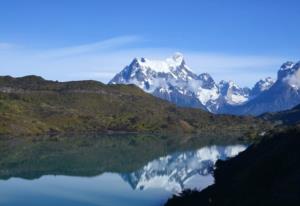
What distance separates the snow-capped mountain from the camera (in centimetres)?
10275

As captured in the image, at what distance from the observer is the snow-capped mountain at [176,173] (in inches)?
4045

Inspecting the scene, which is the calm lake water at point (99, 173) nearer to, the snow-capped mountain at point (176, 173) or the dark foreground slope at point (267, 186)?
the snow-capped mountain at point (176, 173)

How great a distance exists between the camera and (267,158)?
5394 centimetres

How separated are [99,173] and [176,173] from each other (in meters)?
17.7

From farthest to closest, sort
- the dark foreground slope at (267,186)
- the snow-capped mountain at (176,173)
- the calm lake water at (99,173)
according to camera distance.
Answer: the snow-capped mountain at (176,173) → the calm lake water at (99,173) → the dark foreground slope at (267,186)

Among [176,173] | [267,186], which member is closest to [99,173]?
[176,173]

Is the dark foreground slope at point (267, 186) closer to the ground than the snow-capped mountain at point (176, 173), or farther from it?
farther from it

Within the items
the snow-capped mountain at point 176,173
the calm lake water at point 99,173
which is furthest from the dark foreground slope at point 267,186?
the snow-capped mountain at point 176,173

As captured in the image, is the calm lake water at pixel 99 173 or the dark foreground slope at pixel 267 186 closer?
the dark foreground slope at pixel 267 186

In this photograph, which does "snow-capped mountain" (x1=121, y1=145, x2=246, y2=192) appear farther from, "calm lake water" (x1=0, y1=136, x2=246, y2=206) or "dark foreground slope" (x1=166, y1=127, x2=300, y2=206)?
"dark foreground slope" (x1=166, y1=127, x2=300, y2=206)

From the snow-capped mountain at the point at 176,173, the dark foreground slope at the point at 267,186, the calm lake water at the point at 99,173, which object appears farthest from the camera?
the snow-capped mountain at the point at 176,173

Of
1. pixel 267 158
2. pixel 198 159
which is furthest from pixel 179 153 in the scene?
pixel 267 158

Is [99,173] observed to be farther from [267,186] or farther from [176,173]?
[267,186]

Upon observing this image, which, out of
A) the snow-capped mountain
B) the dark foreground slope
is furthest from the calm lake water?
the dark foreground slope
